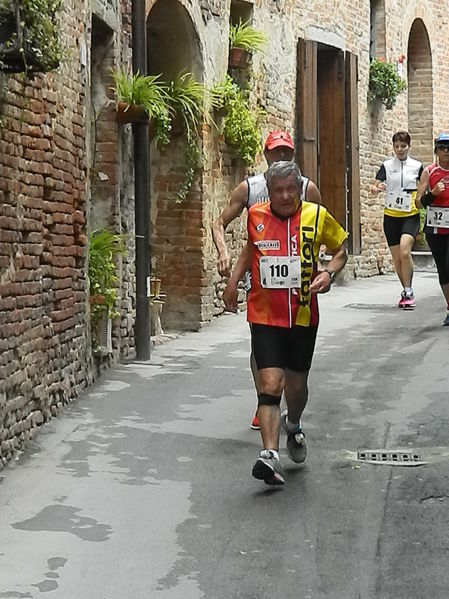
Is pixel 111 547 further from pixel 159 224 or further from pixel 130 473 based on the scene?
pixel 159 224

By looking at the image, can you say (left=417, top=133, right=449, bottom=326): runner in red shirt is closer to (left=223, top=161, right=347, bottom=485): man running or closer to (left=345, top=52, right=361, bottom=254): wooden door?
(left=223, top=161, right=347, bottom=485): man running

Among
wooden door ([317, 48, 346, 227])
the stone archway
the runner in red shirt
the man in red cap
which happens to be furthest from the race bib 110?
the stone archway

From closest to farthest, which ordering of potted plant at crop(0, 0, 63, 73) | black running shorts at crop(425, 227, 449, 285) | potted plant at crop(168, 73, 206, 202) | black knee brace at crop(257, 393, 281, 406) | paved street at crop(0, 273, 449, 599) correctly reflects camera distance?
paved street at crop(0, 273, 449, 599) < potted plant at crop(0, 0, 63, 73) < black knee brace at crop(257, 393, 281, 406) < black running shorts at crop(425, 227, 449, 285) < potted plant at crop(168, 73, 206, 202)

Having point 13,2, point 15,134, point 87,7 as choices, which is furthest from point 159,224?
point 13,2

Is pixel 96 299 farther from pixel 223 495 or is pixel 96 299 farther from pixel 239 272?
pixel 223 495

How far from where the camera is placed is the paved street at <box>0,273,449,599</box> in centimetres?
515

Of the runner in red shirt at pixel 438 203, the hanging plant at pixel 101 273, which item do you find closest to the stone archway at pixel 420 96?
the runner in red shirt at pixel 438 203

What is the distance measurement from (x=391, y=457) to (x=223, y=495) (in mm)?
1144

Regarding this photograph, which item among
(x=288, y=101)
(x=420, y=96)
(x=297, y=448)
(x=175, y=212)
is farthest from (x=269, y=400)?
(x=420, y=96)

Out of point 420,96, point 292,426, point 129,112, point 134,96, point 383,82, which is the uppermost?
point 420,96

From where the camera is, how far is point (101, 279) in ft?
31.4

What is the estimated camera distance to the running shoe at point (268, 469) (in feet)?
20.6

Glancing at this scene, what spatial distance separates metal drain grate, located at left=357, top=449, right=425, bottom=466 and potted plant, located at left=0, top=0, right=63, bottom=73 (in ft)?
8.68

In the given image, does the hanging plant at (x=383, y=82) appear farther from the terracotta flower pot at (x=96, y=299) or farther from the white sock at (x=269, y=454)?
the white sock at (x=269, y=454)
